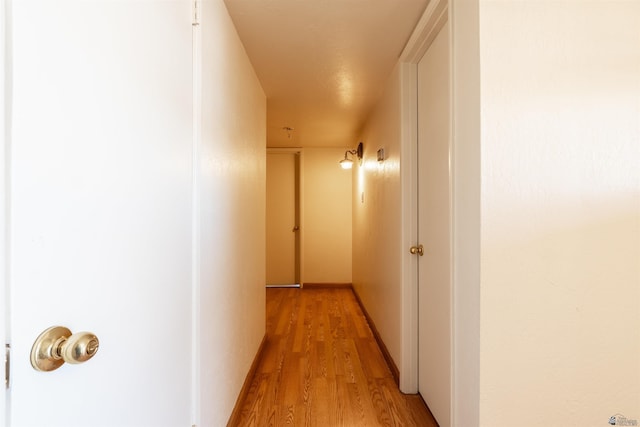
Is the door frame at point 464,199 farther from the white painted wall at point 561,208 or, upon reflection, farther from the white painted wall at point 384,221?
the white painted wall at point 384,221

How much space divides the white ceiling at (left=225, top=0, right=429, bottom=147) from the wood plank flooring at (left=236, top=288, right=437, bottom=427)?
2.31 meters

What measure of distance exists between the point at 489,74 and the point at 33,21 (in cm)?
126

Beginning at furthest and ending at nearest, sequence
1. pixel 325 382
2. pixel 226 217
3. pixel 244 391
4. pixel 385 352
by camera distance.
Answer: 1. pixel 385 352
2. pixel 325 382
3. pixel 244 391
4. pixel 226 217

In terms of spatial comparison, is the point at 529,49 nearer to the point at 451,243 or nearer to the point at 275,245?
the point at 451,243

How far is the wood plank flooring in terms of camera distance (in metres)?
1.66

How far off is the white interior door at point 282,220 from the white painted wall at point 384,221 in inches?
59.0

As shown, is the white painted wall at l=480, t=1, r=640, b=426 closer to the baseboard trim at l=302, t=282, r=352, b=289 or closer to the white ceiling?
the white ceiling

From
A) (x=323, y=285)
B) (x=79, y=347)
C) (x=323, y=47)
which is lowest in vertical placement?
(x=323, y=285)

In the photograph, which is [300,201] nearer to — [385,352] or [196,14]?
[385,352]

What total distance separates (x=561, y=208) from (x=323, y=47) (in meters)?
1.62

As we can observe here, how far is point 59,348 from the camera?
525mm

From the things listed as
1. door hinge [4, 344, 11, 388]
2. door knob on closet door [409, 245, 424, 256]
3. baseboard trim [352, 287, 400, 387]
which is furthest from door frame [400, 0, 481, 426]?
door hinge [4, 344, 11, 388]

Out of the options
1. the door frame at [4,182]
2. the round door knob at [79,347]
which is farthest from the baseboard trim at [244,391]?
the door frame at [4,182]

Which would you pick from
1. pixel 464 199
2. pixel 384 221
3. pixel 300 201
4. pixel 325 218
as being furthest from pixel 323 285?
pixel 464 199
